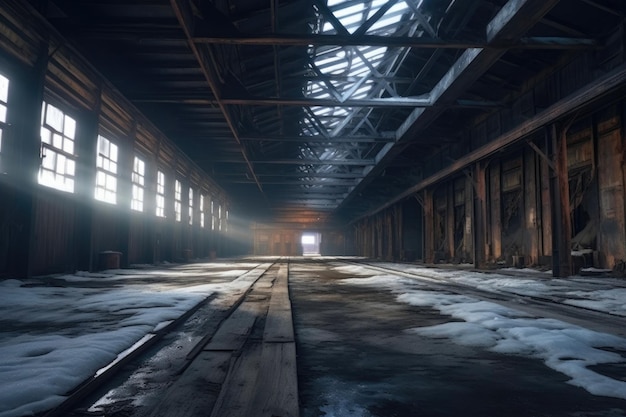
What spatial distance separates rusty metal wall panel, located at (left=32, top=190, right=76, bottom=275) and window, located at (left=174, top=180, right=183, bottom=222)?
7893 millimetres

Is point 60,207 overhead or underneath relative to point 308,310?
overhead

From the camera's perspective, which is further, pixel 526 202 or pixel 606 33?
pixel 526 202

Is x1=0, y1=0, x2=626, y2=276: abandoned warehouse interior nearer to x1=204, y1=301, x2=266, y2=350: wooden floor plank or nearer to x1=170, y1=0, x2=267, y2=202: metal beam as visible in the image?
x1=170, y1=0, x2=267, y2=202: metal beam

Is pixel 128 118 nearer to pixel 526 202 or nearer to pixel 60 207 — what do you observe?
pixel 60 207

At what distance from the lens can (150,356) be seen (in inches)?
98.2

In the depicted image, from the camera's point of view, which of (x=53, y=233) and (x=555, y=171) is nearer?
(x=53, y=233)

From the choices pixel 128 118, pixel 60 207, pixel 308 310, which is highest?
pixel 128 118

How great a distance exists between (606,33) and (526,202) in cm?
528

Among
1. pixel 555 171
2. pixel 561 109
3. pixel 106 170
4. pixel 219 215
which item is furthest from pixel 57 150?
pixel 219 215

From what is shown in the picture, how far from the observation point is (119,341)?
2615mm

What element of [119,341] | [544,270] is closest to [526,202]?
[544,270]

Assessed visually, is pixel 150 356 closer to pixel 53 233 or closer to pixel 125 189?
pixel 53 233

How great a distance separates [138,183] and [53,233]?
15.4 feet

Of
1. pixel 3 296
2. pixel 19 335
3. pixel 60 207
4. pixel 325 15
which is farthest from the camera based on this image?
pixel 60 207
